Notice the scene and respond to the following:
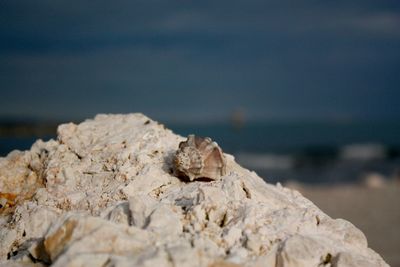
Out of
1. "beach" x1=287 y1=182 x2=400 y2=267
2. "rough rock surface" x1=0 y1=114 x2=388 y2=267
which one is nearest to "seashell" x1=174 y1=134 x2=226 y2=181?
"rough rock surface" x1=0 y1=114 x2=388 y2=267

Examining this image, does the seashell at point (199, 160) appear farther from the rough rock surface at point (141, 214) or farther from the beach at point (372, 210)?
the beach at point (372, 210)

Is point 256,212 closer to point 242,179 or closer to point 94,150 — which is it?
point 242,179

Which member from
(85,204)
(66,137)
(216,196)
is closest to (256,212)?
(216,196)

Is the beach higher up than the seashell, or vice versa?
the seashell

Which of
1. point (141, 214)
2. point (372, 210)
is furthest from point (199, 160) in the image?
point (372, 210)

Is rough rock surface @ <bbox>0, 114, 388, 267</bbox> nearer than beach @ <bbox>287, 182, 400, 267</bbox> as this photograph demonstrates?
Yes

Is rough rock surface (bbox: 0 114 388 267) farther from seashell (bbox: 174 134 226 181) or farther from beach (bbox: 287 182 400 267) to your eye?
beach (bbox: 287 182 400 267)
